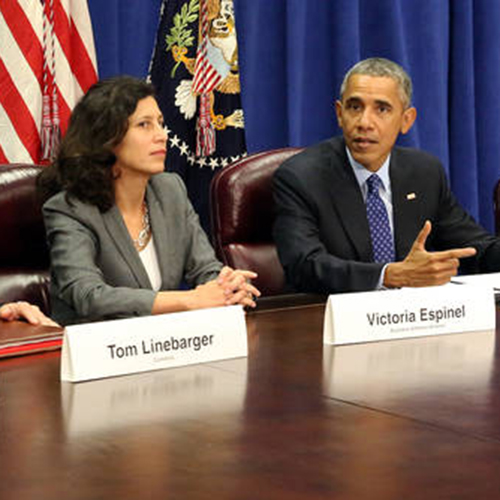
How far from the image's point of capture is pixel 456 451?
1.19 metres

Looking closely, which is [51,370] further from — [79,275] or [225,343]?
[79,275]

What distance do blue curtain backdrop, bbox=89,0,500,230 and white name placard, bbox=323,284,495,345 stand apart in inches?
89.1

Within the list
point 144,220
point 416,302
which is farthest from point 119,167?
point 416,302

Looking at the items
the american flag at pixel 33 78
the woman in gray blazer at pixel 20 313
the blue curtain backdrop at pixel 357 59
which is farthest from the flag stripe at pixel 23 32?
the woman in gray blazer at pixel 20 313

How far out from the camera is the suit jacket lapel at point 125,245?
2.67 metres

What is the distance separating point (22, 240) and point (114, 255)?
249 millimetres

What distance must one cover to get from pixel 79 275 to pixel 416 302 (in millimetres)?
942

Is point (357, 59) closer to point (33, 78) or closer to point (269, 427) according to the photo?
point (33, 78)

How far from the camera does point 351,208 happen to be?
3.07 meters

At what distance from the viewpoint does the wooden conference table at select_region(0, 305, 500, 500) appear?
108 cm

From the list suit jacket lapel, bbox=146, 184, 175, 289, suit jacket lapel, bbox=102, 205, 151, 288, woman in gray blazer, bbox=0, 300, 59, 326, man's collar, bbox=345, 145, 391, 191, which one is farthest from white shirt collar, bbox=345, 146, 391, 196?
woman in gray blazer, bbox=0, 300, 59, 326

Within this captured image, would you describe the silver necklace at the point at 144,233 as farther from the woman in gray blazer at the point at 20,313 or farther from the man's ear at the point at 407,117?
the man's ear at the point at 407,117

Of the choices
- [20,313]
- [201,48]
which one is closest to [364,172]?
[201,48]

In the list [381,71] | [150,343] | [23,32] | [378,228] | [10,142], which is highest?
[23,32]
